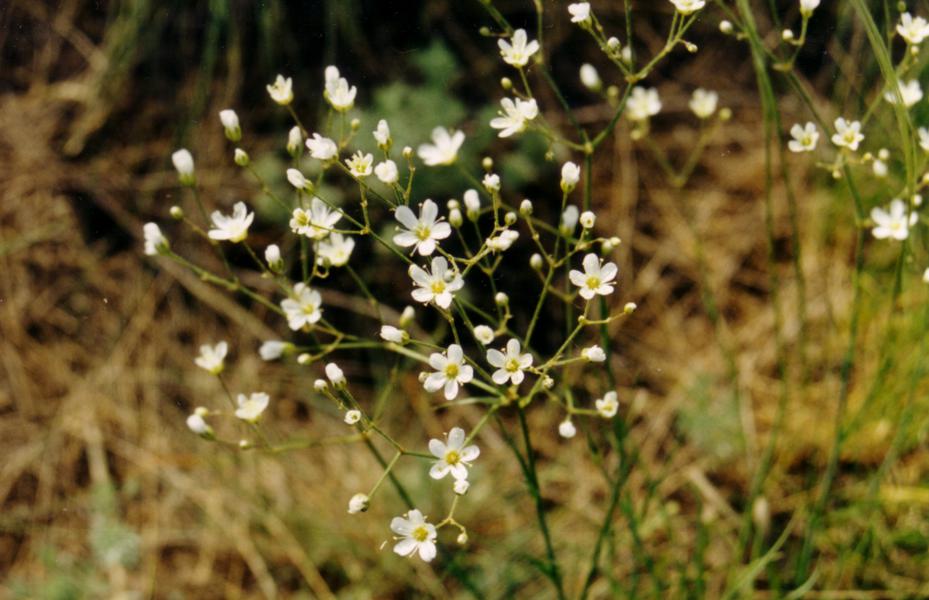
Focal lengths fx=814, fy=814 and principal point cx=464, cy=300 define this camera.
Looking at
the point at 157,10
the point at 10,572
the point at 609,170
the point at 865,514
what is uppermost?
the point at 157,10

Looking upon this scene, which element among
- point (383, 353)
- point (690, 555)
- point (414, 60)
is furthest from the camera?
point (414, 60)

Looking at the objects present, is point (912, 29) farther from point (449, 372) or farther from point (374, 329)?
point (374, 329)

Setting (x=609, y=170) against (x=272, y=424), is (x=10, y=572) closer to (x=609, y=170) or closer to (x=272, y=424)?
(x=272, y=424)

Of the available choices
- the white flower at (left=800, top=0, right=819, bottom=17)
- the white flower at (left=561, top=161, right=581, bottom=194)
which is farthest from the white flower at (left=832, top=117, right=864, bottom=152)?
the white flower at (left=561, top=161, right=581, bottom=194)

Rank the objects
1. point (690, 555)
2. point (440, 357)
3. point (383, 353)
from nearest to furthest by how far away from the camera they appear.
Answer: point (440, 357) < point (690, 555) < point (383, 353)

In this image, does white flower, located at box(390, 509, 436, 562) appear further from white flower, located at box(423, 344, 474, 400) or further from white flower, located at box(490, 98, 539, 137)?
white flower, located at box(490, 98, 539, 137)

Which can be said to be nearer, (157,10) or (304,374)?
(304,374)

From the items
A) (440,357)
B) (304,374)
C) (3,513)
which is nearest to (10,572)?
(3,513)
